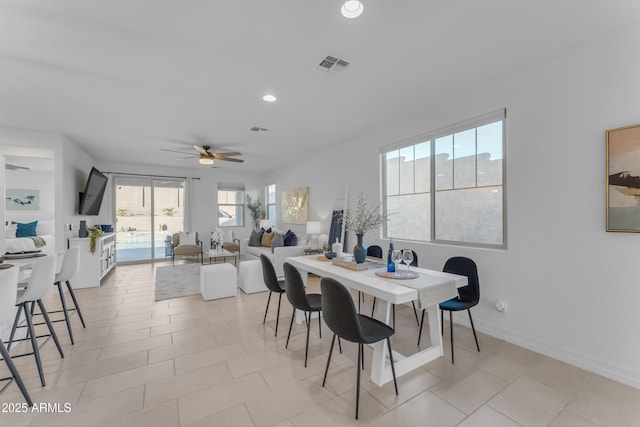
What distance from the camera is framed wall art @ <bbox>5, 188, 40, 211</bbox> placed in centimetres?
642

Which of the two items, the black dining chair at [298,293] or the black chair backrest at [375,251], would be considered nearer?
the black dining chair at [298,293]

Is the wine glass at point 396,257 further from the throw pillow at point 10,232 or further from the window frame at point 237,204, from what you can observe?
the throw pillow at point 10,232

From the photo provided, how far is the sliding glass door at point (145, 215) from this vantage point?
731 centimetres

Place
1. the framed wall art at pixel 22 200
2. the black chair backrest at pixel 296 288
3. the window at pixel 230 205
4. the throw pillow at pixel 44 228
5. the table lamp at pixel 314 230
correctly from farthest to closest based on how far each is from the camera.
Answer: the window at pixel 230 205
the framed wall art at pixel 22 200
the throw pillow at pixel 44 228
the table lamp at pixel 314 230
the black chair backrest at pixel 296 288

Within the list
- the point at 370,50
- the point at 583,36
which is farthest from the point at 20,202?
the point at 583,36

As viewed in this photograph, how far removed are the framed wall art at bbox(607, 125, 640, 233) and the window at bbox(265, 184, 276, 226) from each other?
739cm

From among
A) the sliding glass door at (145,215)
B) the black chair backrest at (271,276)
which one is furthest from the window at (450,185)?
the sliding glass door at (145,215)

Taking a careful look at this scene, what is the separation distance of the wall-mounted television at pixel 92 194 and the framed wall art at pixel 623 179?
7.51m

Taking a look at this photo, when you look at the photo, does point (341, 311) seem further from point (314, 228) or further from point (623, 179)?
point (314, 228)

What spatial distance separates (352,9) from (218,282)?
3.91 metres

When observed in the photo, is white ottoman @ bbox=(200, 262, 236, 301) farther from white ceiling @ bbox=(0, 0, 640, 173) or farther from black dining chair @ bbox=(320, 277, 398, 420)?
black dining chair @ bbox=(320, 277, 398, 420)

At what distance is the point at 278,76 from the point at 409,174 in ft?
7.71

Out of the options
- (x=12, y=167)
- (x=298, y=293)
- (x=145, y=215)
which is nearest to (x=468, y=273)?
(x=298, y=293)

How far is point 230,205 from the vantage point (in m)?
8.86
